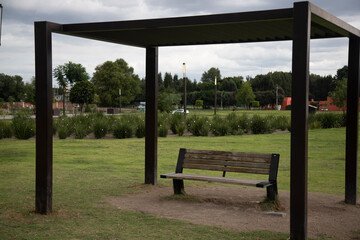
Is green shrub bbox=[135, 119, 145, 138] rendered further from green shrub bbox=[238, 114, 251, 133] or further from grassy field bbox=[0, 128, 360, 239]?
green shrub bbox=[238, 114, 251, 133]

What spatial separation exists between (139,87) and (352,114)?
7118 cm

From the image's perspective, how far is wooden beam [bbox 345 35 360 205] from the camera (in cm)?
661

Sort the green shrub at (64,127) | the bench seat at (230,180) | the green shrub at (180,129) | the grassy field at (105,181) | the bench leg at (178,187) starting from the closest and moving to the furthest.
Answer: the grassy field at (105,181), the bench seat at (230,180), the bench leg at (178,187), the green shrub at (64,127), the green shrub at (180,129)

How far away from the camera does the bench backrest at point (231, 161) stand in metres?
6.51

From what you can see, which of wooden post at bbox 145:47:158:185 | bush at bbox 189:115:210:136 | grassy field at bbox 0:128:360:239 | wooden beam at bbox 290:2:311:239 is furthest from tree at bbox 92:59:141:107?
wooden beam at bbox 290:2:311:239

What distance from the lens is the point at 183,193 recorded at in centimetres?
730

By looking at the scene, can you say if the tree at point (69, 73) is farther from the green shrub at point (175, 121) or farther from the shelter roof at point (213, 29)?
the shelter roof at point (213, 29)

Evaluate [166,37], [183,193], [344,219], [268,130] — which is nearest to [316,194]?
[344,219]

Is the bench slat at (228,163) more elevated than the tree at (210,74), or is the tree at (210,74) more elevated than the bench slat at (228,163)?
the tree at (210,74)

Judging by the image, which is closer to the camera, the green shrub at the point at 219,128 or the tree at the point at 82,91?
the green shrub at the point at 219,128

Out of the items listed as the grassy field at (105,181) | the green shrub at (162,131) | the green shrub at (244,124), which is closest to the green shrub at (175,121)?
the green shrub at (162,131)

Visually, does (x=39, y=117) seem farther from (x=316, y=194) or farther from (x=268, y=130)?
(x=268, y=130)

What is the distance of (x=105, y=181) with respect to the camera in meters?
8.75

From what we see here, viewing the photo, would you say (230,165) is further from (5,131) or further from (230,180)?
(5,131)
